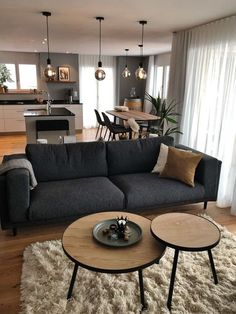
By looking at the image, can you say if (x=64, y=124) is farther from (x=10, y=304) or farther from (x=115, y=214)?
(x=10, y=304)

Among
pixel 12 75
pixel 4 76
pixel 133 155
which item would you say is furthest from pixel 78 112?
pixel 133 155

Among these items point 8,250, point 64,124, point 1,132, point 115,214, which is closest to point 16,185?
point 8,250

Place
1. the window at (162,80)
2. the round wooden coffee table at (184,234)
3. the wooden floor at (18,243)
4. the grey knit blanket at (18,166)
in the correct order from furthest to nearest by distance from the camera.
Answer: the window at (162,80) → the grey knit blanket at (18,166) → the wooden floor at (18,243) → the round wooden coffee table at (184,234)

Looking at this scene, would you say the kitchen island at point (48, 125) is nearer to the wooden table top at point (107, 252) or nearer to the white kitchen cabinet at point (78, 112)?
the white kitchen cabinet at point (78, 112)

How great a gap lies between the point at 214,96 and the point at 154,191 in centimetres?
167

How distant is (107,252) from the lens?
1.77 m

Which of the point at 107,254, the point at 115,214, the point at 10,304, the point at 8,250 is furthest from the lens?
the point at 8,250

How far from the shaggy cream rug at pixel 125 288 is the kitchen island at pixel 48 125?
3.27 meters

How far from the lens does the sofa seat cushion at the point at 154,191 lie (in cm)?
298

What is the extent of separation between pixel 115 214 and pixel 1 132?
651 centimetres

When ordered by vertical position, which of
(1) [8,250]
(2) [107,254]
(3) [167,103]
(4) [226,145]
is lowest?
(1) [8,250]

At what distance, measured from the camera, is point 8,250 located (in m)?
2.56

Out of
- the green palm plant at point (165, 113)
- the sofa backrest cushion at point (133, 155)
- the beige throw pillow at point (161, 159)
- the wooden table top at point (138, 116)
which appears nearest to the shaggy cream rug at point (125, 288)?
the beige throw pillow at point (161, 159)

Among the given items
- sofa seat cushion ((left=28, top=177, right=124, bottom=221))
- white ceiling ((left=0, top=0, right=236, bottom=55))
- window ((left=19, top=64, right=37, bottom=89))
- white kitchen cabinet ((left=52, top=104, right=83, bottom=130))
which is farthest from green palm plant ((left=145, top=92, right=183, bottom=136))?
window ((left=19, top=64, right=37, bottom=89))
